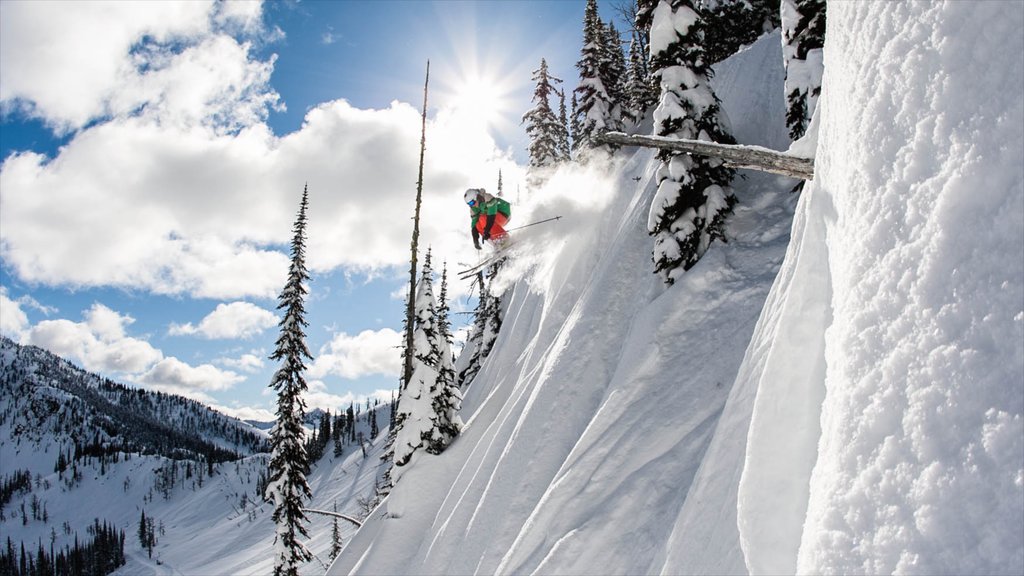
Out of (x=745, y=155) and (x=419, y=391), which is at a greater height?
(x=745, y=155)

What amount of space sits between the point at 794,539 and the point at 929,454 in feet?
4.08

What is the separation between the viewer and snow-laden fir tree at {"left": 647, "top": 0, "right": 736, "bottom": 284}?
11.3 m

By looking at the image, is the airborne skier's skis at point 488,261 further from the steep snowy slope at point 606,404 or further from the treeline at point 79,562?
the treeline at point 79,562

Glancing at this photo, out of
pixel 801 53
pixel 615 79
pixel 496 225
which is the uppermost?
pixel 615 79

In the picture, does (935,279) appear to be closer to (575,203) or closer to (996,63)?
(996,63)

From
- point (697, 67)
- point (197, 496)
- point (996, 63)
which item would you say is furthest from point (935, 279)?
point (197, 496)

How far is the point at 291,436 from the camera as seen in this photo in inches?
891

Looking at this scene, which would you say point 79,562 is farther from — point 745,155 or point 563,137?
point 745,155

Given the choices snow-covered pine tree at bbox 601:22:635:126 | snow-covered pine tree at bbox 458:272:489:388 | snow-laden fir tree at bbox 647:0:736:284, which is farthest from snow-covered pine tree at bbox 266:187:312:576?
snow-covered pine tree at bbox 601:22:635:126

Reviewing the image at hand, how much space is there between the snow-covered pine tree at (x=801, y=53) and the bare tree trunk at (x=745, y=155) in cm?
715

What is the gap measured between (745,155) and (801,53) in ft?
29.2

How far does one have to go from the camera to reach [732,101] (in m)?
15.7

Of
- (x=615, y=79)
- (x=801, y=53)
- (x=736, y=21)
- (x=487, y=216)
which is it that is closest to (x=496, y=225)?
(x=487, y=216)

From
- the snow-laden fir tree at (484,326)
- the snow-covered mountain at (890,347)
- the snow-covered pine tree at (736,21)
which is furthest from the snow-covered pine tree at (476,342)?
the snow-covered mountain at (890,347)
